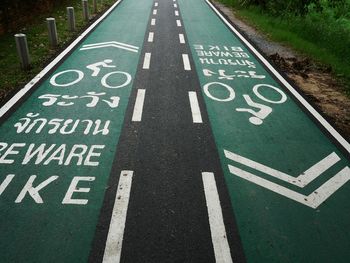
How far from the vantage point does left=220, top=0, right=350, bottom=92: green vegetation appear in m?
11.2

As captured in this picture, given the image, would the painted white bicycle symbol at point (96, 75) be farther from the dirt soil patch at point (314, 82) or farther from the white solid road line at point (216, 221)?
the dirt soil patch at point (314, 82)

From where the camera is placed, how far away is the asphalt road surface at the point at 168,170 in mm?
3799

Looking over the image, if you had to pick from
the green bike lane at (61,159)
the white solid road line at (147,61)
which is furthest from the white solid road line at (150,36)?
the green bike lane at (61,159)

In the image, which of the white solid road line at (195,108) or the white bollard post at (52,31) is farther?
the white bollard post at (52,31)

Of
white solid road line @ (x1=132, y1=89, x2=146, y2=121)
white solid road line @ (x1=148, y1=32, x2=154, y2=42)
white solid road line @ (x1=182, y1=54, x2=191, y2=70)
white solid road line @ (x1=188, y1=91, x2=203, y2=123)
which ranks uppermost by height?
white solid road line @ (x1=188, y1=91, x2=203, y2=123)

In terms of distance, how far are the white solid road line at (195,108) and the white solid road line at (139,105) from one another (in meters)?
1.16

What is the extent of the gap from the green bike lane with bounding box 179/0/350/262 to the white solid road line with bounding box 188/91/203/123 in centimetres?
27

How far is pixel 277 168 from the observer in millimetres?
5219

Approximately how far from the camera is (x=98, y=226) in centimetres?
397

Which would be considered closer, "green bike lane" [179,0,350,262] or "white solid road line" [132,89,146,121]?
"green bike lane" [179,0,350,262]

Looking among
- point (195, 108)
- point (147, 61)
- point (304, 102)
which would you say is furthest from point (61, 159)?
point (304, 102)

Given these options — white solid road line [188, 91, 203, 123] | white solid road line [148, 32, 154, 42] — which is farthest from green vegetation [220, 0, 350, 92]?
white solid road line [148, 32, 154, 42]

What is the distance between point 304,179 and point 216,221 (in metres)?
1.83

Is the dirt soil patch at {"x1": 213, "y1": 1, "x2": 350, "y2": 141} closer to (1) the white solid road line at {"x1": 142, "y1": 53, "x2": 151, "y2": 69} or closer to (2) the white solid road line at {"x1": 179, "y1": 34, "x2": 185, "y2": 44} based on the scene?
(2) the white solid road line at {"x1": 179, "y1": 34, "x2": 185, "y2": 44}
